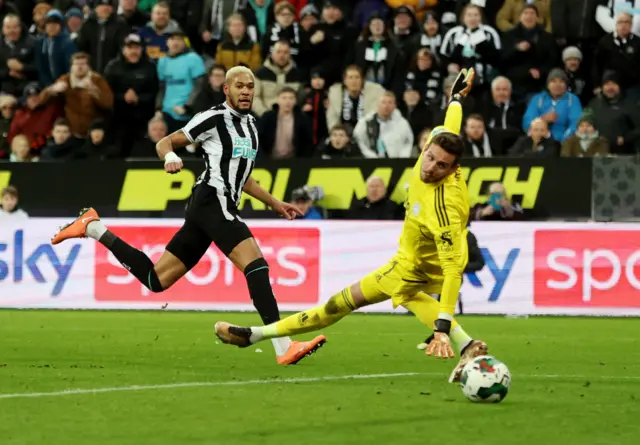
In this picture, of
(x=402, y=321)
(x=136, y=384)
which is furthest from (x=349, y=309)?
(x=402, y=321)

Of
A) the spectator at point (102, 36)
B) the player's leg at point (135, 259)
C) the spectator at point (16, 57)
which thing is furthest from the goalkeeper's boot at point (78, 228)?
the spectator at point (16, 57)

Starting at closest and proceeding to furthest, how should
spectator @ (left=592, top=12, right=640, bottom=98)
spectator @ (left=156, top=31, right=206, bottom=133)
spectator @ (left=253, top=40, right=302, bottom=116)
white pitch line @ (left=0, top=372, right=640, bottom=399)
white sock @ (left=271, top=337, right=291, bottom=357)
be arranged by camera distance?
white pitch line @ (left=0, top=372, right=640, bottom=399), white sock @ (left=271, top=337, right=291, bottom=357), spectator @ (left=592, top=12, right=640, bottom=98), spectator @ (left=253, top=40, right=302, bottom=116), spectator @ (left=156, top=31, right=206, bottom=133)

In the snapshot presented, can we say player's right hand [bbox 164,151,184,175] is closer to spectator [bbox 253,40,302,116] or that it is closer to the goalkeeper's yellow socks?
the goalkeeper's yellow socks

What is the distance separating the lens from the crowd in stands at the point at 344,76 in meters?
19.2

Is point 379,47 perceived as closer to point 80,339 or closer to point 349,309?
point 80,339

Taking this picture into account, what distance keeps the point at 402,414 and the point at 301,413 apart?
602 millimetres

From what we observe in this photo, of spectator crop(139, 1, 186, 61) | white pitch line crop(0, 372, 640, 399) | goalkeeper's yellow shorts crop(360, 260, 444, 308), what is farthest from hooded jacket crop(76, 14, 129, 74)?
goalkeeper's yellow shorts crop(360, 260, 444, 308)

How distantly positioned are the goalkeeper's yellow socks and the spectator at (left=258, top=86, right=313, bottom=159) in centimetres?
915

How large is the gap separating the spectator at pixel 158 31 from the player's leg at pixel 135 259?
9.10 m

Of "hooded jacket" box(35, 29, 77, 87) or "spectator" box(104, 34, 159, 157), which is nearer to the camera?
"spectator" box(104, 34, 159, 157)

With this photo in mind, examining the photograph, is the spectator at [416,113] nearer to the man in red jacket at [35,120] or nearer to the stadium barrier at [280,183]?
the stadium barrier at [280,183]

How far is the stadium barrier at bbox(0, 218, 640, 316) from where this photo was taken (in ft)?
57.3

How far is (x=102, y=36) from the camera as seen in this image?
22078 millimetres

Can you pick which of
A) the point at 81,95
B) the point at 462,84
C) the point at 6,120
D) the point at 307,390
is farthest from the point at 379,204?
the point at 307,390
